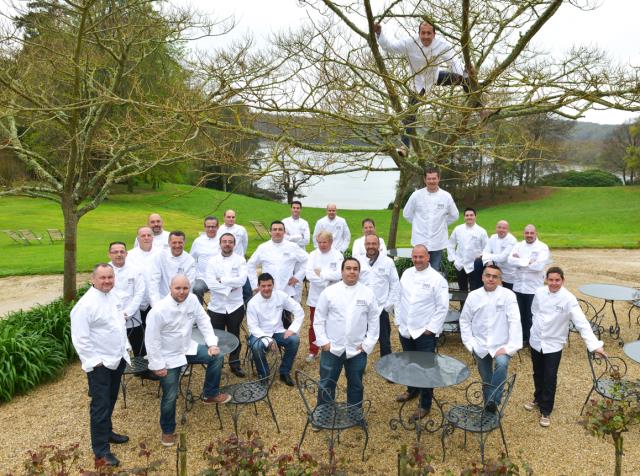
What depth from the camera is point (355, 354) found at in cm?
→ 527

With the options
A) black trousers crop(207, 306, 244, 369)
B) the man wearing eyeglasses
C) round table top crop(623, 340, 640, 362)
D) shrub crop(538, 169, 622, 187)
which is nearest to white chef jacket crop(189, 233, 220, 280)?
black trousers crop(207, 306, 244, 369)

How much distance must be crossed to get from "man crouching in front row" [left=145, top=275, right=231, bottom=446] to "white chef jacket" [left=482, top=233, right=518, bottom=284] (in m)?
4.96

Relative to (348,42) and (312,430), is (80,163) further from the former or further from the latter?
(312,430)

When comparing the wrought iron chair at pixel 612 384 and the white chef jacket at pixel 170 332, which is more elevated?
the white chef jacket at pixel 170 332

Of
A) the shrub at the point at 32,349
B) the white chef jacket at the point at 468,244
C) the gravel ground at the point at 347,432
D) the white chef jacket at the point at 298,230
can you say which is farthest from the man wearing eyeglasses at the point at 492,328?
the shrub at the point at 32,349

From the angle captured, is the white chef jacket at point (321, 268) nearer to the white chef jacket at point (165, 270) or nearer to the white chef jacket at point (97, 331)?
the white chef jacket at point (165, 270)

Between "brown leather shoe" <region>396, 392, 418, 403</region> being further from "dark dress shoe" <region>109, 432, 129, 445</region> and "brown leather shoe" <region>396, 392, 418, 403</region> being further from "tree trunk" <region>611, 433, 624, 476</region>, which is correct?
"dark dress shoe" <region>109, 432, 129, 445</region>

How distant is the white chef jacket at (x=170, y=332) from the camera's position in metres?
4.95

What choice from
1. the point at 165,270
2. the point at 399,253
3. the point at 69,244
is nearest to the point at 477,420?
the point at 165,270

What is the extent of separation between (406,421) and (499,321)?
5.15 feet

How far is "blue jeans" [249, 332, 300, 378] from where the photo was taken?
6.14 meters

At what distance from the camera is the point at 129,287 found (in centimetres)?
656

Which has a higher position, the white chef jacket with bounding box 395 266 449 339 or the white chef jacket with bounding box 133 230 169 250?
the white chef jacket with bounding box 133 230 169 250

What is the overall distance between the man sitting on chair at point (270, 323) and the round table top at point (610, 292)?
5433 mm
